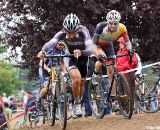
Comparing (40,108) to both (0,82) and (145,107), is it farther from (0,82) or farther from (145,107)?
(0,82)

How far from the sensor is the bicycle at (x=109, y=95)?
9.63 m

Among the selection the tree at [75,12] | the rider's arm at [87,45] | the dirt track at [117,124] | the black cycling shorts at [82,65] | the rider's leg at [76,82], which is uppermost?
the tree at [75,12]

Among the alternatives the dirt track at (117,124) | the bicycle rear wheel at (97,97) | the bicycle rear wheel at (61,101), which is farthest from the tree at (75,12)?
the bicycle rear wheel at (61,101)

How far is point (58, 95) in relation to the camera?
375 inches

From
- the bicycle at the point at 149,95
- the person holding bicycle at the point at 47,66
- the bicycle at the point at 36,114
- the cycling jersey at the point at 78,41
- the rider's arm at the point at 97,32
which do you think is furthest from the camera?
the bicycle at the point at 36,114

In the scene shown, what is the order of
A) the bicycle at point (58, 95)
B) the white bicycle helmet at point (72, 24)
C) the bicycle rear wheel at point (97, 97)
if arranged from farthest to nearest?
1. the bicycle rear wheel at point (97, 97)
2. the white bicycle helmet at point (72, 24)
3. the bicycle at point (58, 95)

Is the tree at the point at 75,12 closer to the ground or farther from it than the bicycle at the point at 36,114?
farther from it

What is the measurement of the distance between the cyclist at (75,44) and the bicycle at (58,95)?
276 millimetres

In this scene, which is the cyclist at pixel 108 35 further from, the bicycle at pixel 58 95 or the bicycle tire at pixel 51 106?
the bicycle tire at pixel 51 106

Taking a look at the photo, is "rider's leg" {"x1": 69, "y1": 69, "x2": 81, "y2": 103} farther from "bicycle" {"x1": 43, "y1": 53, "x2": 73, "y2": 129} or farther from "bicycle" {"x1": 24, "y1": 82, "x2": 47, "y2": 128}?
"bicycle" {"x1": 24, "y1": 82, "x2": 47, "y2": 128}

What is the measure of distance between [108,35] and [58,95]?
6.03ft

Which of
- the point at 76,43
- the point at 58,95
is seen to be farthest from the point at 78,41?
the point at 58,95

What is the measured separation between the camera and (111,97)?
1039cm

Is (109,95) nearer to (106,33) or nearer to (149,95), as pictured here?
(106,33)
